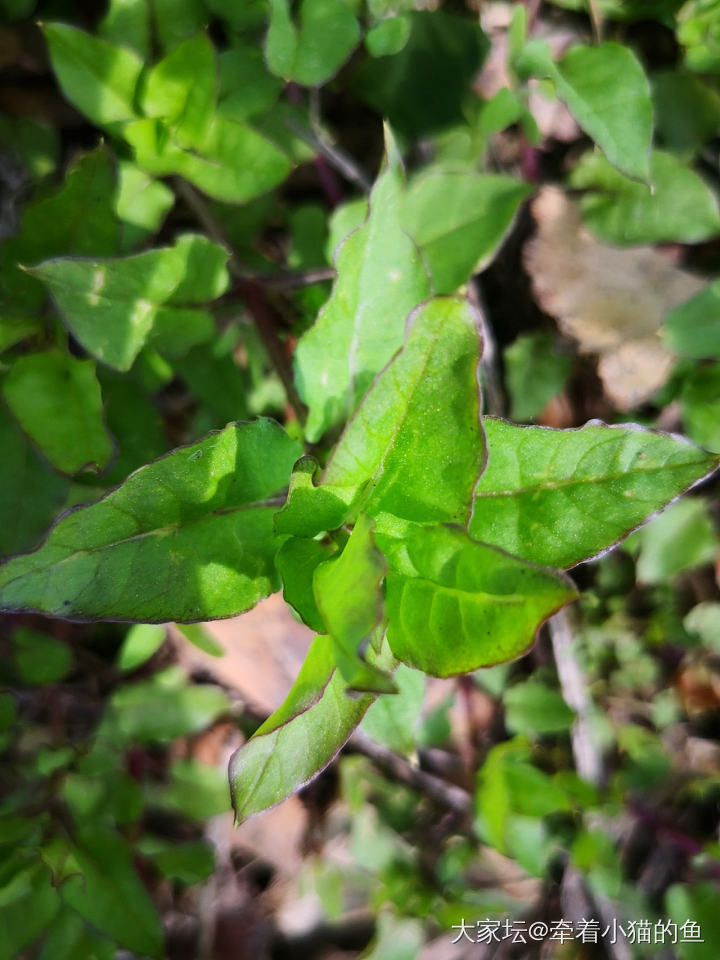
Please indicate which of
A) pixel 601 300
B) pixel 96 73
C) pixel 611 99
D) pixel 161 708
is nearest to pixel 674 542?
pixel 601 300

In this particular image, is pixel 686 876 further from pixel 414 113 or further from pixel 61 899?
pixel 414 113

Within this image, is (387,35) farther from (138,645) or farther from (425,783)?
(425,783)

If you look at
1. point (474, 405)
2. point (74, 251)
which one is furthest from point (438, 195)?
point (474, 405)

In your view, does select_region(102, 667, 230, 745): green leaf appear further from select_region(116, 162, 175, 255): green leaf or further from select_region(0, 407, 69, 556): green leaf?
select_region(116, 162, 175, 255): green leaf

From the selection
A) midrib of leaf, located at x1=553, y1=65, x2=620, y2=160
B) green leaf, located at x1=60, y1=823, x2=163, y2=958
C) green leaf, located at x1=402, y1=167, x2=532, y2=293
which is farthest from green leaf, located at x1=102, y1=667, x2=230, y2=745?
midrib of leaf, located at x1=553, y1=65, x2=620, y2=160

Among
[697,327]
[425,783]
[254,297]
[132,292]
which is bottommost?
[425,783]

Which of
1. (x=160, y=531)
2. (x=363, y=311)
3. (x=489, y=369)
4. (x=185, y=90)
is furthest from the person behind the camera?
(x=489, y=369)

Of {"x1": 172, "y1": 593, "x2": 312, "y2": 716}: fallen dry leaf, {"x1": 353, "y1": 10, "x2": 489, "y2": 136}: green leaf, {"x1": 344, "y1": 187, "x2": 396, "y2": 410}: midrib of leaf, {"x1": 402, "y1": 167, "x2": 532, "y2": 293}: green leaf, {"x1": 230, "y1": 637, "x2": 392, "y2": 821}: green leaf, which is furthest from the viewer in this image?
{"x1": 172, "y1": 593, "x2": 312, "y2": 716}: fallen dry leaf
